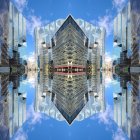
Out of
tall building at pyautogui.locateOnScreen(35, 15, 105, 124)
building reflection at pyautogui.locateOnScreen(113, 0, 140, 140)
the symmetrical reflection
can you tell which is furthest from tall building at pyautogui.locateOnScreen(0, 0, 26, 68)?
building reflection at pyautogui.locateOnScreen(113, 0, 140, 140)

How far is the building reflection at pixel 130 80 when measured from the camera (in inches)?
1226

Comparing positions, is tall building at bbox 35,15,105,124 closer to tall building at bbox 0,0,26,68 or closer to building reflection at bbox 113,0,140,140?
tall building at bbox 0,0,26,68

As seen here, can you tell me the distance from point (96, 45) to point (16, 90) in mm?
124331

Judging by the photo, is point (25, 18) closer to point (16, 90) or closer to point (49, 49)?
point (49, 49)

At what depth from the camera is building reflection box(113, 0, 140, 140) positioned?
31141 mm

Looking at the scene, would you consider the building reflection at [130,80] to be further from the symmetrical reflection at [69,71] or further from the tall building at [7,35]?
the tall building at [7,35]

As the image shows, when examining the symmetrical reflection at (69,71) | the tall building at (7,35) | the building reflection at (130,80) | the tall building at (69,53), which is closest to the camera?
the building reflection at (130,80)

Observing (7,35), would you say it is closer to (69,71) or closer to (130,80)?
(130,80)

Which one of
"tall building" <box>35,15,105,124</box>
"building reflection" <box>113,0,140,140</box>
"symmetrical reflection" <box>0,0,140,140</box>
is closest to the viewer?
"building reflection" <box>113,0,140,140</box>

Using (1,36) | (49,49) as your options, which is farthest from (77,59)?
(1,36)

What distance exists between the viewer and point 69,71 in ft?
428

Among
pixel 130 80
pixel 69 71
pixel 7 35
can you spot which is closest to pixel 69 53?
pixel 69 71

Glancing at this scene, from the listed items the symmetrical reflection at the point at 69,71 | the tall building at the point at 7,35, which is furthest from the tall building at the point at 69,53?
the tall building at the point at 7,35

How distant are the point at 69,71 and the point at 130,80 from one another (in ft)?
283
